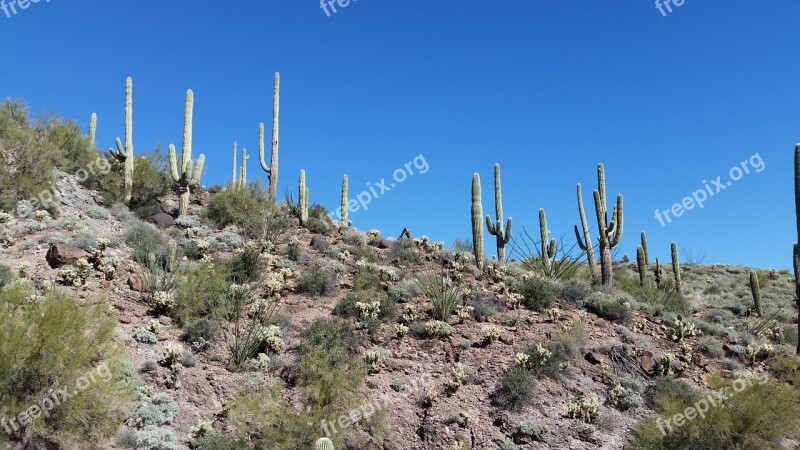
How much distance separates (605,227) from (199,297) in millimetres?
12257

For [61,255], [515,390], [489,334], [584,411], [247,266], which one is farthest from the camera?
[247,266]

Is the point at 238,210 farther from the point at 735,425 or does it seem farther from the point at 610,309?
the point at 735,425

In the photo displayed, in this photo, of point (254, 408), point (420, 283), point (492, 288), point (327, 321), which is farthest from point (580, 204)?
point (254, 408)

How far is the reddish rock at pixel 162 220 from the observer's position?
17250 millimetres

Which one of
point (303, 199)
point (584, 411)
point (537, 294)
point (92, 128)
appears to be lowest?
point (584, 411)

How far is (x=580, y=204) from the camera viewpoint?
768 inches

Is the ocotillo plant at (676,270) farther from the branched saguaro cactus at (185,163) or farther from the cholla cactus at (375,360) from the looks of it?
the branched saguaro cactus at (185,163)

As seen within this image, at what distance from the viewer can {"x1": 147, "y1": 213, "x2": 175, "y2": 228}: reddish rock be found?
17.2 meters

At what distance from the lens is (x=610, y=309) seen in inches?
573

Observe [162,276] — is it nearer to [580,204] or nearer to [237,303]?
[237,303]

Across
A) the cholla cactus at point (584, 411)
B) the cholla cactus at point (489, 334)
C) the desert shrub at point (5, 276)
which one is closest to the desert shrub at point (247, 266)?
the desert shrub at point (5, 276)

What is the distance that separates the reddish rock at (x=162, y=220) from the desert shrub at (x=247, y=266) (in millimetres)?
4135

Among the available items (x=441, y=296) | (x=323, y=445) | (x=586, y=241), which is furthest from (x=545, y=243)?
(x=323, y=445)

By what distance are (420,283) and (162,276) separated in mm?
6295
